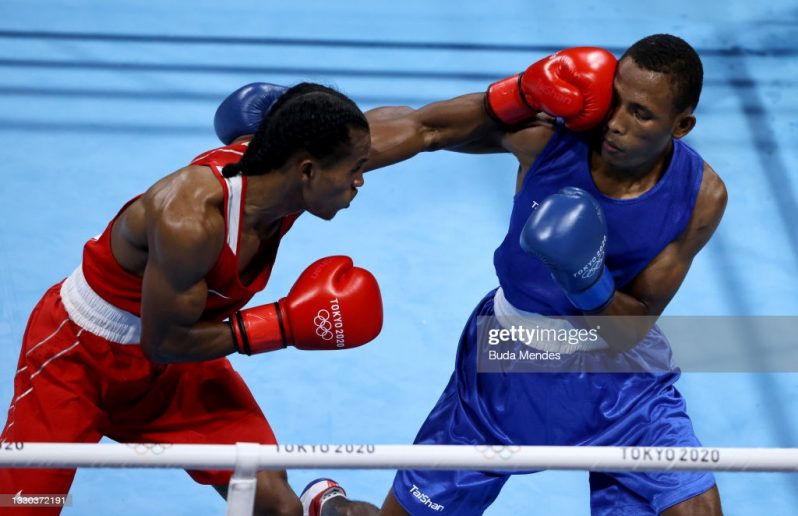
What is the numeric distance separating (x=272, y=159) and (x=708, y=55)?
365 cm

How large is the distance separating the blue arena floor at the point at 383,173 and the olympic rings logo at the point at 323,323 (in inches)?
41.4

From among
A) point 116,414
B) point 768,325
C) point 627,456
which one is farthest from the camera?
point 768,325

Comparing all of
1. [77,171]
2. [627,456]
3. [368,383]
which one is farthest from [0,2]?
[627,456]

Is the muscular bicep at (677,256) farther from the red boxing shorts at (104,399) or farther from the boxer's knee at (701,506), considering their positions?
the red boxing shorts at (104,399)

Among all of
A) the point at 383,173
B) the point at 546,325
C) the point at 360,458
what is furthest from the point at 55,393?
the point at 383,173

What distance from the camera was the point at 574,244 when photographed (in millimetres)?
2467

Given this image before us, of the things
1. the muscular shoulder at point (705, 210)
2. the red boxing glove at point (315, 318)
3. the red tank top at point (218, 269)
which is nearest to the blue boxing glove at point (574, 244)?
the muscular shoulder at point (705, 210)

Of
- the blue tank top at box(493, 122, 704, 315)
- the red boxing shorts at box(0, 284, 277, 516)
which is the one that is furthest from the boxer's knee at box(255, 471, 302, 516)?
the blue tank top at box(493, 122, 704, 315)

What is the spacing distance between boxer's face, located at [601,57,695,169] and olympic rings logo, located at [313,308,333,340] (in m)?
0.74

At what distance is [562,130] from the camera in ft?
8.89

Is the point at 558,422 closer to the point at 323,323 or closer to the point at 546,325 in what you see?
the point at 546,325

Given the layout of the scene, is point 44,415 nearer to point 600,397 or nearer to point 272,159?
point 272,159

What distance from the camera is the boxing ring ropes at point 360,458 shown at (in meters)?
1.81

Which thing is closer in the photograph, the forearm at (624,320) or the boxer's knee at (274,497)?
the forearm at (624,320)
